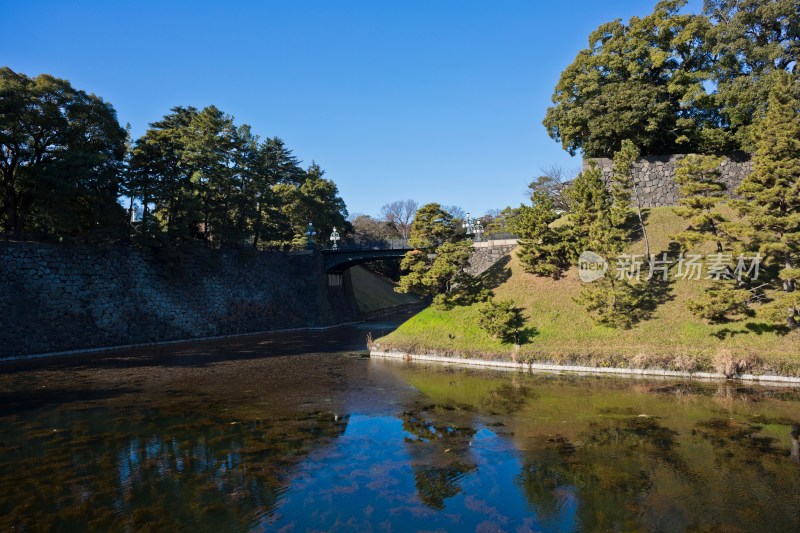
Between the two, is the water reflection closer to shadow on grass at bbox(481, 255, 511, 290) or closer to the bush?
the bush

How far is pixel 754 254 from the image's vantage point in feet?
76.7

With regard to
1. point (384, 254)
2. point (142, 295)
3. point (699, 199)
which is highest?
point (384, 254)

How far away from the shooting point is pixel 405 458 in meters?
13.8

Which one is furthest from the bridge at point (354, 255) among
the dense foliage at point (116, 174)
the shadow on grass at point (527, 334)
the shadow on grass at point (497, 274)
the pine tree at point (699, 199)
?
the pine tree at point (699, 199)

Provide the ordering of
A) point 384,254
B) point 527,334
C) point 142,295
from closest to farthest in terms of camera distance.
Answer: point 527,334 < point 142,295 < point 384,254

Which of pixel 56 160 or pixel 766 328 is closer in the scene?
pixel 766 328

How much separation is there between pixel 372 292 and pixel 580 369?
51089 mm

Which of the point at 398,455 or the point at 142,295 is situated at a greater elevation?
the point at 142,295

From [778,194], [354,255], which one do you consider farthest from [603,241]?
[354,255]

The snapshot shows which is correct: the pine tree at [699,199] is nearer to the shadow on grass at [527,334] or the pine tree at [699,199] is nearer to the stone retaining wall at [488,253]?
the shadow on grass at [527,334]

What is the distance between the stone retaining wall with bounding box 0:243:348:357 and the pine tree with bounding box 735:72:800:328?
3916 centimetres

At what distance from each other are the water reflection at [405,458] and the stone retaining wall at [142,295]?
10.3 meters

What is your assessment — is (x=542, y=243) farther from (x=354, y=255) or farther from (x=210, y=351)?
(x=354, y=255)

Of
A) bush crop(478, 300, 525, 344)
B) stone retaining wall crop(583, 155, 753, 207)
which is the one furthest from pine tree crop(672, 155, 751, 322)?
stone retaining wall crop(583, 155, 753, 207)
